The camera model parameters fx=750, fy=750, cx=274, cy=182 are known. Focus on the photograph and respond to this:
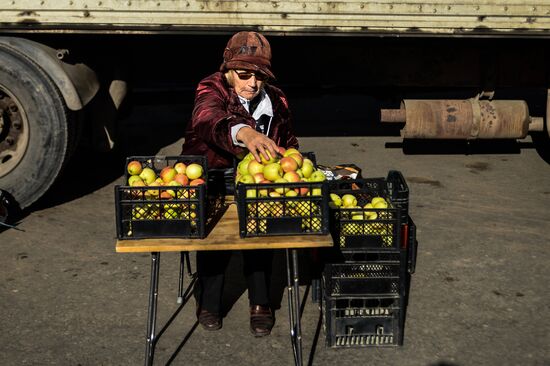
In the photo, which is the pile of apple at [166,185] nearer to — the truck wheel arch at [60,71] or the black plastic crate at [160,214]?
Answer: the black plastic crate at [160,214]

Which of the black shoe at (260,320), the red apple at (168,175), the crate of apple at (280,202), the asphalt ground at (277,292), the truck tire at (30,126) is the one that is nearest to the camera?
the crate of apple at (280,202)

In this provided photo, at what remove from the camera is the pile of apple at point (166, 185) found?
3.97 m

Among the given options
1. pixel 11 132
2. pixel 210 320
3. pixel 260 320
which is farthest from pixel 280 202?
pixel 11 132

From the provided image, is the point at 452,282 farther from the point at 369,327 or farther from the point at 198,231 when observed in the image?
the point at 198,231

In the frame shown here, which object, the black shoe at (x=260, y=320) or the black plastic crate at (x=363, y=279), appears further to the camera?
the black shoe at (x=260, y=320)

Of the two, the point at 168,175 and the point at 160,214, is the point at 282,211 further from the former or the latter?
the point at 168,175

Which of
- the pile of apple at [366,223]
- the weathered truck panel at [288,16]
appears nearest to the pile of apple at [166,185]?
the pile of apple at [366,223]

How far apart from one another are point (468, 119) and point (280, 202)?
4939 millimetres

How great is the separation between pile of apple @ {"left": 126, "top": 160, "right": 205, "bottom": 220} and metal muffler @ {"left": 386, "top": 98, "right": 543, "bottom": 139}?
4.49m

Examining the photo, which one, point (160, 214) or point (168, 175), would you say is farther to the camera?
point (168, 175)

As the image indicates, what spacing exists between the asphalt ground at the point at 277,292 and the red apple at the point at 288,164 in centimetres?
127

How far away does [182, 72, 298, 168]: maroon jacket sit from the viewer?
14.2 feet

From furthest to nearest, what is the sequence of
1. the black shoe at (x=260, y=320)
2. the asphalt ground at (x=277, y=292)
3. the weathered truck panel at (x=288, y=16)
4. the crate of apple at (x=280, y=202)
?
the weathered truck panel at (x=288, y=16)
the black shoe at (x=260, y=320)
the asphalt ground at (x=277, y=292)
the crate of apple at (x=280, y=202)

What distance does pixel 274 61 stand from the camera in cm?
826
